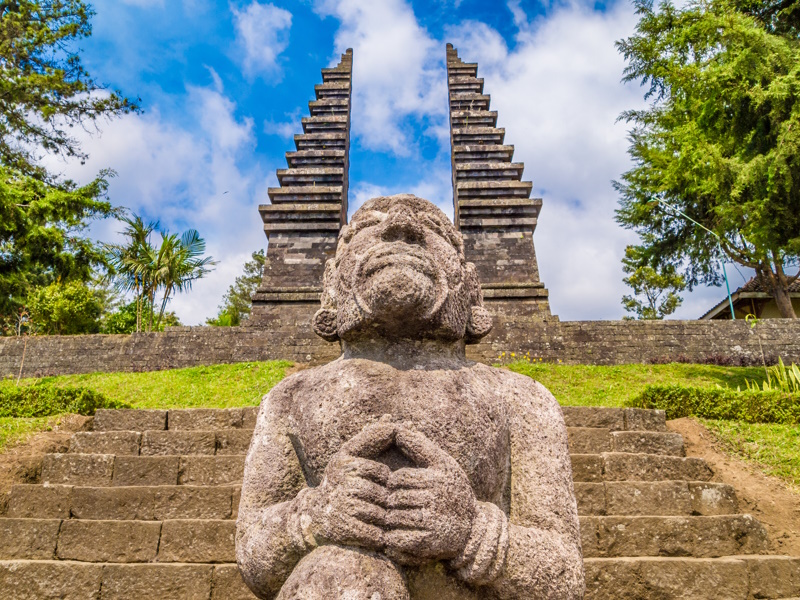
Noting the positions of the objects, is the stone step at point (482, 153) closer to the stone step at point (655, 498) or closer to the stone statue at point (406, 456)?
the stone step at point (655, 498)

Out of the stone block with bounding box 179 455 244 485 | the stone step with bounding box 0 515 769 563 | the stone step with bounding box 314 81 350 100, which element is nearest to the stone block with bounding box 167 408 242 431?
the stone block with bounding box 179 455 244 485

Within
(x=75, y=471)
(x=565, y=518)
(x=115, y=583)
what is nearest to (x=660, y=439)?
(x=565, y=518)

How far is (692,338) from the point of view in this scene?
13.4 metres

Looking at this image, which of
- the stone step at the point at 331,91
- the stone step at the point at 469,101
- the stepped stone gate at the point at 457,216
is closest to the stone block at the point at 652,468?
Result: the stepped stone gate at the point at 457,216

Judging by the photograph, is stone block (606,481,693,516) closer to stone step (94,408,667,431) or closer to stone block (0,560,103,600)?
stone step (94,408,667,431)

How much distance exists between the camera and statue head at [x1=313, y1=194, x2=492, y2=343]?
7.94 ft

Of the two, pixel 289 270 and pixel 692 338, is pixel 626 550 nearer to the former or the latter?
pixel 692 338

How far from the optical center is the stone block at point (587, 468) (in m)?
5.28

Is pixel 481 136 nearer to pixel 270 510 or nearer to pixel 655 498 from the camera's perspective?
pixel 655 498

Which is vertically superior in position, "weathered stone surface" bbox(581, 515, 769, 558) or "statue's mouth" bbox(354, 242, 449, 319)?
"statue's mouth" bbox(354, 242, 449, 319)

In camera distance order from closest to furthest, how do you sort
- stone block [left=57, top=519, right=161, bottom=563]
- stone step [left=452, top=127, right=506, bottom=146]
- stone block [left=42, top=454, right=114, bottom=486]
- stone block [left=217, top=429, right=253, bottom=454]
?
stone block [left=57, top=519, right=161, bottom=563] < stone block [left=42, top=454, right=114, bottom=486] < stone block [left=217, top=429, right=253, bottom=454] < stone step [left=452, top=127, right=506, bottom=146]

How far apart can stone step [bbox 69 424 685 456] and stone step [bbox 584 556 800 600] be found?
1.77 metres

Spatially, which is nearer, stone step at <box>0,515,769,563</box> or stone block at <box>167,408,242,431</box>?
stone step at <box>0,515,769,563</box>

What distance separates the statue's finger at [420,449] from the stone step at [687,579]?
8.25 ft
